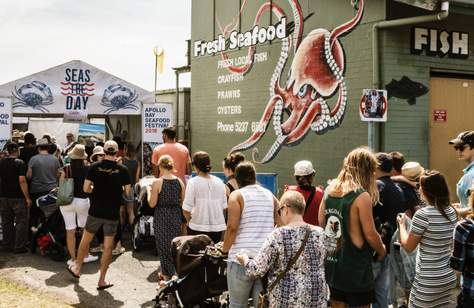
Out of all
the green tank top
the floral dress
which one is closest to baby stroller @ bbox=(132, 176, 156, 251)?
the green tank top

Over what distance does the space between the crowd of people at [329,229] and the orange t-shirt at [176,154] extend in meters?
1.95

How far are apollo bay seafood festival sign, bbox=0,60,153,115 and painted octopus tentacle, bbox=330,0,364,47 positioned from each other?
4.37 m

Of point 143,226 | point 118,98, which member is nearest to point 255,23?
point 118,98

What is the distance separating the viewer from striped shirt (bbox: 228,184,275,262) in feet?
→ 17.7

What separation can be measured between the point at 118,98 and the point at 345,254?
9.39m

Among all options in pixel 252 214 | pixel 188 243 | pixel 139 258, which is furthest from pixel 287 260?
pixel 139 258

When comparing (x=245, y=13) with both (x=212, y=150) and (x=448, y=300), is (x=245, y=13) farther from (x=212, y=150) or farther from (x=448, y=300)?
(x=448, y=300)

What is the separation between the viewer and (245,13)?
48.6ft

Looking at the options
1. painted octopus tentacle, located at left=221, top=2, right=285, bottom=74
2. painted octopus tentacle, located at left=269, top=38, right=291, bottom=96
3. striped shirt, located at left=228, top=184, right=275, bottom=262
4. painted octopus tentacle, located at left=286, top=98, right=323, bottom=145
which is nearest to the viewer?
striped shirt, located at left=228, top=184, right=275, bottom=262

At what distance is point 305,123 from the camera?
41.3 ft

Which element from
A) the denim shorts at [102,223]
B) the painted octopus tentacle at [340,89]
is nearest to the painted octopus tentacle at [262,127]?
the painted octopus tentacle at [340,89]

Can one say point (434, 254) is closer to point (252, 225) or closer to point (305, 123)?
point (252, 225)

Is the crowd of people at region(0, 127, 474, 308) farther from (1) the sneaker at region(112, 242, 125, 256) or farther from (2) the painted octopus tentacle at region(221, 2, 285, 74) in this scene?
(2) the painted octopus tentacle at region(221, 2, 285, 74)

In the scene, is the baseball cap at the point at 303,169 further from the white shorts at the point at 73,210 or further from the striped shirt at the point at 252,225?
the white shorts at the point at 73,210
